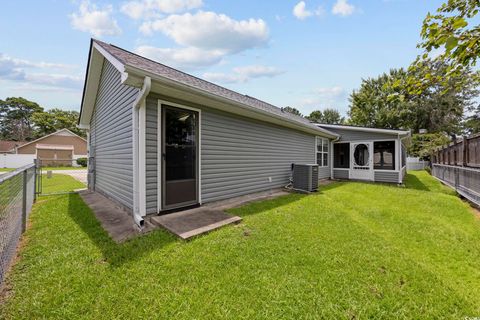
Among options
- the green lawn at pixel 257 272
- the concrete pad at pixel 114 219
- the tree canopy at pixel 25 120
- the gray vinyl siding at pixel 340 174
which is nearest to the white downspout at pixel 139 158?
the concrete pad at pixel 114 219

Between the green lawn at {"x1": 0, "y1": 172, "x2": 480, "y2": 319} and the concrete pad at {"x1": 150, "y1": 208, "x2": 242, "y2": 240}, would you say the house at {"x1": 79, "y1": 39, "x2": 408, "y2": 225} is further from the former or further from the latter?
the green lawn at {"x1": 0, "y1": 172, "x2": 480, "y2": 319}

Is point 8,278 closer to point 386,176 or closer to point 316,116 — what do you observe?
point 386,176

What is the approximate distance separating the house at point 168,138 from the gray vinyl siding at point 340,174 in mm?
4720

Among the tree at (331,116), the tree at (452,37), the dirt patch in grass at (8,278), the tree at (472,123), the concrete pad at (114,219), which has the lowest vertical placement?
the dirt patch in grass at (8,278)

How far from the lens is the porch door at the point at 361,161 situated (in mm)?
10250

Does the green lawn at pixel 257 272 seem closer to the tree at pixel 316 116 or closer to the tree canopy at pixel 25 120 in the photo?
the tree at pixel 316 116

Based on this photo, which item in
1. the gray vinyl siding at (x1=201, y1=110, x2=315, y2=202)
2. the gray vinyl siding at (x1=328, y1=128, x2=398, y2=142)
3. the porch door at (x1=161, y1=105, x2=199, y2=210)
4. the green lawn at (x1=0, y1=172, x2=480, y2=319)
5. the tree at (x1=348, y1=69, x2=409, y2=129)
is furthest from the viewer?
the tree at (x1=348, y1=69, x2=409, y2=129)

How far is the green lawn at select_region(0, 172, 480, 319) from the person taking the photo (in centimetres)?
190

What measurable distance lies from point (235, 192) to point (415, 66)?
4.36 meters

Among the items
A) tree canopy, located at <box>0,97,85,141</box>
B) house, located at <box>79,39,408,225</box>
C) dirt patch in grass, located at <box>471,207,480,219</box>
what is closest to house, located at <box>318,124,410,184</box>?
dirt patch in grass, located at <box>471,207,480,219</box>

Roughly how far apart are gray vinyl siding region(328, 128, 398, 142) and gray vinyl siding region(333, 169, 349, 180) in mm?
1610

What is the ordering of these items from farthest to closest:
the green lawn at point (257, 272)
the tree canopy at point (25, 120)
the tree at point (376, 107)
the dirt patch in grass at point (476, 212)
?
the tree canopy at point (25, 120), the tree at point (376, 107), the dirt patch in grass at point (476, 212), the green lawn at point (257, 272)

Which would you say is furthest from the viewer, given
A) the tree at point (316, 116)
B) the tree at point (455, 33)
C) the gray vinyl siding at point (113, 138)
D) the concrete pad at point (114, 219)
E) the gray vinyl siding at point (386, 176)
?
the tree at point (316, 116)

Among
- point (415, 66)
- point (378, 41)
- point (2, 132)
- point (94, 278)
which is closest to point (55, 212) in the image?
point (94, 278)
